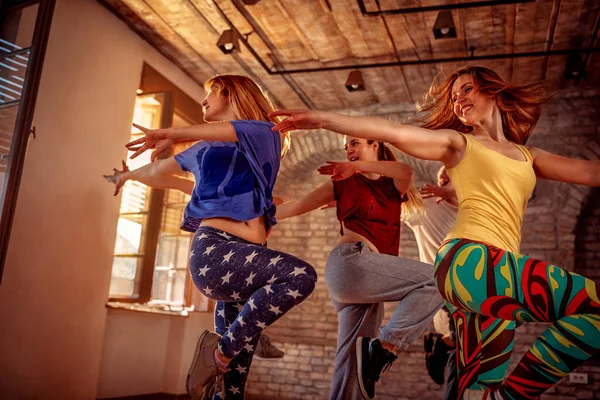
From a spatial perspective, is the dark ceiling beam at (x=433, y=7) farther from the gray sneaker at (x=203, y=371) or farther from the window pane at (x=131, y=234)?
the gray sneaker at (x=203, y=371)

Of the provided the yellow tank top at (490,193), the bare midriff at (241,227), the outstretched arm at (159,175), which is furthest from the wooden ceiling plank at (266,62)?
the yellow tank top at (490,193)

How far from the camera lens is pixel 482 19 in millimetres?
4852

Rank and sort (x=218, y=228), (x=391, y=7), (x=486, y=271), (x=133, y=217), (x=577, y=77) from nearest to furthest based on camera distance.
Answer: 1. (x=486, y=271)
2. (x=218, y=228)
3. (x=391, y=7)
4. (x=133, y=217)
5. (x=577, y=77)

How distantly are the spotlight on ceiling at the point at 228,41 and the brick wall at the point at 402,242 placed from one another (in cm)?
215

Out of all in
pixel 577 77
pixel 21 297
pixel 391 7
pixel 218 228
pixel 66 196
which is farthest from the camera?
pixel 577 77

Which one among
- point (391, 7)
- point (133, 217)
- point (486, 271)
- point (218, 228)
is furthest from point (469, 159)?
point (133, 217)

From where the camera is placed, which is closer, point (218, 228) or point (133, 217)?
point (218, 228)

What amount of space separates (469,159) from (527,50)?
4.13m

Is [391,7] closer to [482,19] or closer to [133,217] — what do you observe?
[482,19]

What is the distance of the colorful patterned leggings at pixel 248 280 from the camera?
201cm

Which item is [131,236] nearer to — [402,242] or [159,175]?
[159,175]

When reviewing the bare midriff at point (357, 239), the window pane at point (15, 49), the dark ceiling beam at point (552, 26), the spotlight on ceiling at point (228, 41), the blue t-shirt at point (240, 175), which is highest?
the dark ceiling beam at point (552, 26)

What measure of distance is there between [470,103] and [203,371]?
1.44 meters

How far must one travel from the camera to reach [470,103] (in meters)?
2.13
